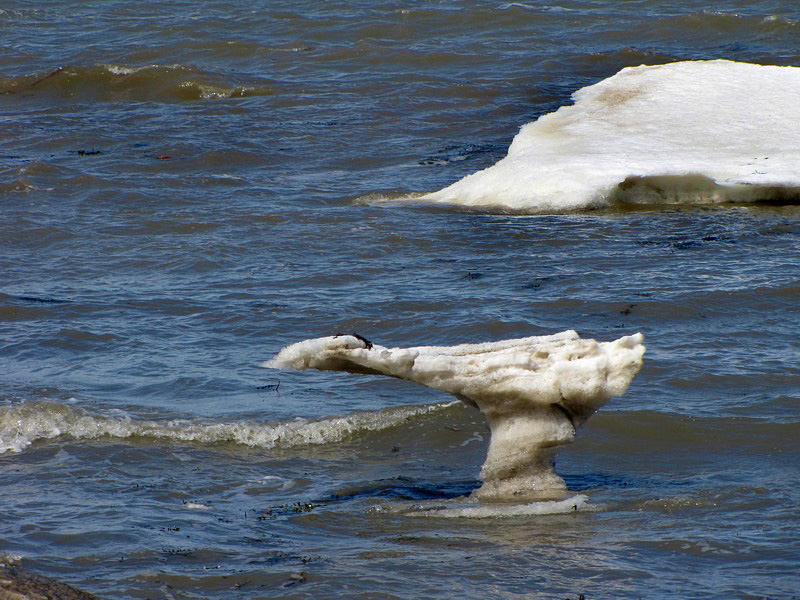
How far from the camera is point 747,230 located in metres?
9.71

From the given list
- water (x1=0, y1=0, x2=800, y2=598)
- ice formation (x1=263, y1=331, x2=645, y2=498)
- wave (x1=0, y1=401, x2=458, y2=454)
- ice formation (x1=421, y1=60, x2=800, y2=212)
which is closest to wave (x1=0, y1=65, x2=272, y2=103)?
water (x1=0, y1=0, x2=800, y2=598)

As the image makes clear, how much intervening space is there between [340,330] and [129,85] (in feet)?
31.3

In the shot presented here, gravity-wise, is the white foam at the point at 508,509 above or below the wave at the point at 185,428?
above

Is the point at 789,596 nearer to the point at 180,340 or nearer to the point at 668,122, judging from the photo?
the point at 180,340

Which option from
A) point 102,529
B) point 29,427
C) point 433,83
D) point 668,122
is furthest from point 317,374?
point 433,83

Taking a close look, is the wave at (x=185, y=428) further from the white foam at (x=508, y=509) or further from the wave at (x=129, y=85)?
the wave at (x=129, y=85)

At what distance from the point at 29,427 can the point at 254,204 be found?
5.20 m

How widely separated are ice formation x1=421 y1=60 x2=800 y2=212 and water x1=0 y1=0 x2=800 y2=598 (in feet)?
0.76

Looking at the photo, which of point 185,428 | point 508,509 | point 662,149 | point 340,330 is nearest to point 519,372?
point 508,509

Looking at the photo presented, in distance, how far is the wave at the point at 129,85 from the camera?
52.9 feet

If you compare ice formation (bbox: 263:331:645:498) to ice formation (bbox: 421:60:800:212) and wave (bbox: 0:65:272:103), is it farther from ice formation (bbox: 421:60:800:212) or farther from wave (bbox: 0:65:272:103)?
wave (bbox: 0:65:272:103)

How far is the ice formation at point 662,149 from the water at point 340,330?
232 millimetres

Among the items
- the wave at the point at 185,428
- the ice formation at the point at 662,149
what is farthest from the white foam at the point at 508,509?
the ice formation at the point at 662,149

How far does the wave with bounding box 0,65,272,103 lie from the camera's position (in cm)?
1611
